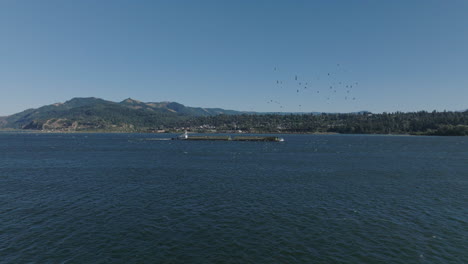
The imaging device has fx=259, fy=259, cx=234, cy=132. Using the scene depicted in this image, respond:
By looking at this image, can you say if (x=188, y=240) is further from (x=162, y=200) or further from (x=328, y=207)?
(x=328, y=207)

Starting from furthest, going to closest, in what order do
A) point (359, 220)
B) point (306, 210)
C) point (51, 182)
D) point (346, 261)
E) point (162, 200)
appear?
point (51, 182), point (162, 200), point (306, 210), point (359, 220), point (346, 261)

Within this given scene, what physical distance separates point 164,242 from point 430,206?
36.4m

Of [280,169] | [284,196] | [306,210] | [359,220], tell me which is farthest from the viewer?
[280,169]

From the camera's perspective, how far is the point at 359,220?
3094cm

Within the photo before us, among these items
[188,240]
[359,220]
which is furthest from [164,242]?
[359,220]

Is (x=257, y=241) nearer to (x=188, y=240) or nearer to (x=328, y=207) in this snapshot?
(x=188, y=240)

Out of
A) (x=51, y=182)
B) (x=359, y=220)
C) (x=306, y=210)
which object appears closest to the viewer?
(x=359, y=220)

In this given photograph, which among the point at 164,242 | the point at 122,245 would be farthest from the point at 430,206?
the point at 122,245

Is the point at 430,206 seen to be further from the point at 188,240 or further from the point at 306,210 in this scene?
the point at 188,240

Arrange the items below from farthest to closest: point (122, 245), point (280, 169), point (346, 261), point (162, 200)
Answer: point (280, 169) → point (162, 200) → point (122, 245) → point (346, 261)

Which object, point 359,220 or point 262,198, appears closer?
point 359,220

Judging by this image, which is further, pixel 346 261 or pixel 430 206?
pixel 430 206

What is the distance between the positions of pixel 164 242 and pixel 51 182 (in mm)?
41181

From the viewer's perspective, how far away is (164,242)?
24.8 m
